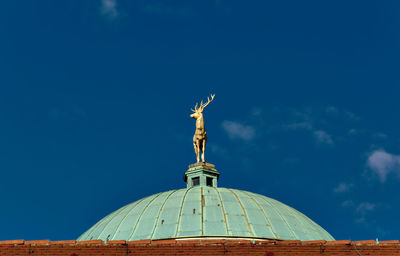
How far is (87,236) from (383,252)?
65.7ft

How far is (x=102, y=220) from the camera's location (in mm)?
42781

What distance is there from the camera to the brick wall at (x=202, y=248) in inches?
1121

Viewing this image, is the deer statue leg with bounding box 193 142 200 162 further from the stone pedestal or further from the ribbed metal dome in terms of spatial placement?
the ribbed metal dome

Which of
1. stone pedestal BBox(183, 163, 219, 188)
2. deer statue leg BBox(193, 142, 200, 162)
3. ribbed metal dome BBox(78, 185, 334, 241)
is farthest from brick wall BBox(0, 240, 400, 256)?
deer statue leg BBox(193, 142, 200, 162)

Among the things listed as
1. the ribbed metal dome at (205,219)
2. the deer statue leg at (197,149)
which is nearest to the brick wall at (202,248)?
the ribbed metal dome at (205,219)

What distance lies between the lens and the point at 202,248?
28531mm

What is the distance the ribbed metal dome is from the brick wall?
786cm

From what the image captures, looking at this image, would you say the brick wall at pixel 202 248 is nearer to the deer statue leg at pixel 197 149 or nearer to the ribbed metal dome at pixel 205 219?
the ribbed metal dome at pixel 205 219

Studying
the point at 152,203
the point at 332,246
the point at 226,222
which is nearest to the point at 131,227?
the point at 152,203

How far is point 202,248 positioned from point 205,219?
941 cm

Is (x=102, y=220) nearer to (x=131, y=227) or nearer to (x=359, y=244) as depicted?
(x=131, y=227)

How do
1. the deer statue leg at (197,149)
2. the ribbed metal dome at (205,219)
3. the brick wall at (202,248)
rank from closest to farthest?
the brick wall at (202,248)
the ribbed metal dome at (205,219)
the deer statue leg at (197,149)

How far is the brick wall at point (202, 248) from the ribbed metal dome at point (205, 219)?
25.8ft

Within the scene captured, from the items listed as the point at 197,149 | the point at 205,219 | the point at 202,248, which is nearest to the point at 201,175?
the point at 197,149
